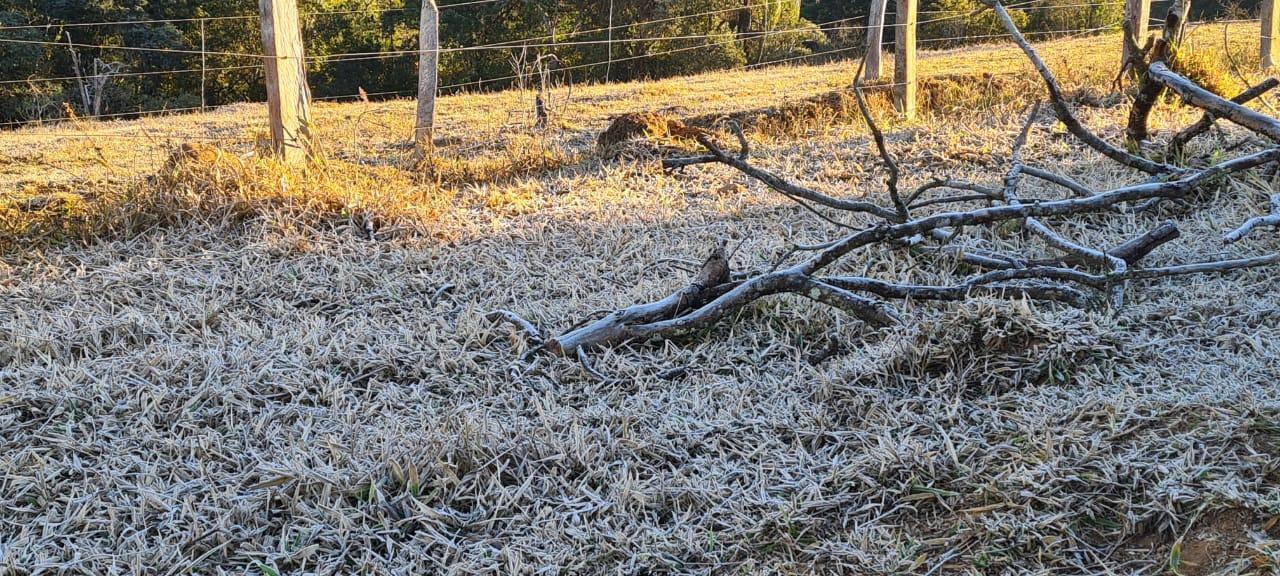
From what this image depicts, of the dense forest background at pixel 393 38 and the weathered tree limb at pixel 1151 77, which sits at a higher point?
the dense forest background at pixel 393 38

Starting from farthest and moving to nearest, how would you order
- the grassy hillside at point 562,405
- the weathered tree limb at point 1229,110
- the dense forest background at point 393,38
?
1. the dense forest background at point 393,38
2. the weathered tree limb at point 1229,110
3. the grassy hillside at point 562,405

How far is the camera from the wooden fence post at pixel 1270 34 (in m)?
7.32

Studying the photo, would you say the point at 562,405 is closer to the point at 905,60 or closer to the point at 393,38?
the point at 905,60

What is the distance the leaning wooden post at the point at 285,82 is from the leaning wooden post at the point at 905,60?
405 cm

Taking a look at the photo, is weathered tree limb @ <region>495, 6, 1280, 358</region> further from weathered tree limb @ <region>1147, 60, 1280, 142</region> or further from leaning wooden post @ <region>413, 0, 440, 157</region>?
leaning wooden post @ <region>413, 0, 440, 157</region>

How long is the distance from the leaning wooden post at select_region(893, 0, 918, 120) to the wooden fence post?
2.94 m

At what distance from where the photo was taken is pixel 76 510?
2.28 m

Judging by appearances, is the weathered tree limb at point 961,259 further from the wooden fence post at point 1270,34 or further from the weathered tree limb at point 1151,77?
the wooden fence post at point 1270,34

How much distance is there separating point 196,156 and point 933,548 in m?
4.13

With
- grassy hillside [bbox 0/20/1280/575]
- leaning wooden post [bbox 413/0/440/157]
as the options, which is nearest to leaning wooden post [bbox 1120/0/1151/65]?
grassy hillside [bbox 0/20/1280/575]

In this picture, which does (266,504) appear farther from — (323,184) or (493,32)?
(493,32)

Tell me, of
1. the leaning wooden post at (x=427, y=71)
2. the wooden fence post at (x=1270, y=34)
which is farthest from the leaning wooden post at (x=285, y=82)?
the wooden fence post at (x=1270, y=34)

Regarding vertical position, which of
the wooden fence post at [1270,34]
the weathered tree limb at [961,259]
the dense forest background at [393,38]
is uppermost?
the dense forest background at [393,38]

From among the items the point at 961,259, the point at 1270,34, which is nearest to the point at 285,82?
the point at 961,259
